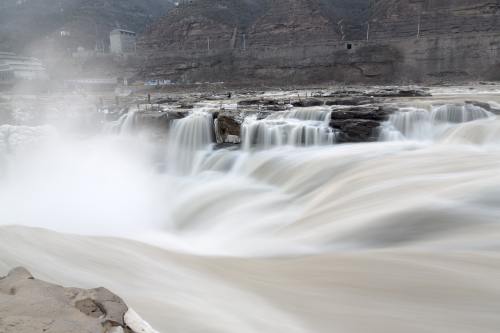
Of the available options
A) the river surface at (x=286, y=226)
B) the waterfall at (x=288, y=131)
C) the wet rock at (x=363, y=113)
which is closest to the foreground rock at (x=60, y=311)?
the river surface at (x=286, y=226)

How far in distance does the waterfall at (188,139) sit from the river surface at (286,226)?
0.15 ft

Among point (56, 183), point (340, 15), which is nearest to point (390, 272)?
point (56, 183)

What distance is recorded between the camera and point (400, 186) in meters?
6.98

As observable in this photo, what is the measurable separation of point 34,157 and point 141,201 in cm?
644

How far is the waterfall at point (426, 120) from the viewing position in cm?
1107

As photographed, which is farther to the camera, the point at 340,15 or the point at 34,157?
the point at 340,15

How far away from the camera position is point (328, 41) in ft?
139

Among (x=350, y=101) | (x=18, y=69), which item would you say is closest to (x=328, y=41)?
(x=350, y=101)

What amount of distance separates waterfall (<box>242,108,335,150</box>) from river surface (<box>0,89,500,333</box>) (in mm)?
39

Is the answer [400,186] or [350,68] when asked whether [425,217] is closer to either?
[400,186]

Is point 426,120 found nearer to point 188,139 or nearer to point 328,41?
point 188,139

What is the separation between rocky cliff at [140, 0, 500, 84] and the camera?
31.8 metres

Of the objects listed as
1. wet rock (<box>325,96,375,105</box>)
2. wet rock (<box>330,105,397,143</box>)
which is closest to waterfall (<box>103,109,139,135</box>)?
wet rock (<box>325,96,375,105</box>)

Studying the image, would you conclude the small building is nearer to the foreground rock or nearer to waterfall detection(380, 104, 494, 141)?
waterfall detection(380, 104, 494, 141)
